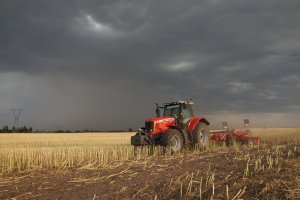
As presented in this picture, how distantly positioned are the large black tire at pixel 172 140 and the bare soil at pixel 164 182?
3670 mm

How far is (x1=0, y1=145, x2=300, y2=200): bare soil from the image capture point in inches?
284

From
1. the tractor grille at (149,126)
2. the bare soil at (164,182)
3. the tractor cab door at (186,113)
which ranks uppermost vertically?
the tractor cab door at (186,113)

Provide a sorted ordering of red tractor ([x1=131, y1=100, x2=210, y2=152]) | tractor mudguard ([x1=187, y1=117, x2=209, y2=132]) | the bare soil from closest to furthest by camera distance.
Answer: the bare soil
red tractor ([x1=131, y1=100, x2=210, y2=152])
tractor mudguard ([x1=187, y1=117, x2=209, y2=132])

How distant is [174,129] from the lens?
54.0 feet

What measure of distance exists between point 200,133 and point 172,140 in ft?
6.17

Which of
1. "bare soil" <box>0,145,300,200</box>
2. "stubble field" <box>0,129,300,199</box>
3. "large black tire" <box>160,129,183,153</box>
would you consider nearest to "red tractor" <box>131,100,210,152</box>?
"large black tire" <box>160,129,183,153</box>

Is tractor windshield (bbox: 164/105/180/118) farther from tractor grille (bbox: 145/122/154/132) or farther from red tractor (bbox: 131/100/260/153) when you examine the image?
tractor grille (bbox: 145/122/154/132)

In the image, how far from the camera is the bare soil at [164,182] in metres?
7.21

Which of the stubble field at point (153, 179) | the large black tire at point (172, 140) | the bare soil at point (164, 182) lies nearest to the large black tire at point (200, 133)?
the large black tire at point (172, 140)

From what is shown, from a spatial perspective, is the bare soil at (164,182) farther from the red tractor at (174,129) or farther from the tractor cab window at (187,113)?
the tractor cab window at (187,113)

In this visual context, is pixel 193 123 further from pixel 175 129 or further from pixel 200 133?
pixel 175 129

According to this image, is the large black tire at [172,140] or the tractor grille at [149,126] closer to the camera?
the large black tire at [172,140]

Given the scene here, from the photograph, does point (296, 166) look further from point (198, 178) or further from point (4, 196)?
point (4, 196)

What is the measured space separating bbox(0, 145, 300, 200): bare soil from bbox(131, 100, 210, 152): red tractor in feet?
13.2
